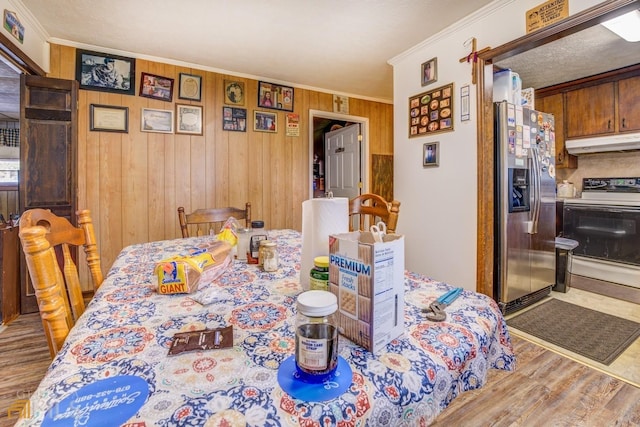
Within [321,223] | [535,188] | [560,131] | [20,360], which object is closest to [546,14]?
[535,188]

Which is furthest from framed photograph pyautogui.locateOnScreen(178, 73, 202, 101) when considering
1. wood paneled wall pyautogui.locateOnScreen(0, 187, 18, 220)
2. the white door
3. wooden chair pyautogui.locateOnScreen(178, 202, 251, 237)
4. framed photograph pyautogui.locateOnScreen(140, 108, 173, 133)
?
wood paneled wall pyautogui.locateOnScreen(0, 187, 18, 220)

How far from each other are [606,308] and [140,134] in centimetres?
458

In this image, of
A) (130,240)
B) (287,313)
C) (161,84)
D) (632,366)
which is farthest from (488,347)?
(161,84)

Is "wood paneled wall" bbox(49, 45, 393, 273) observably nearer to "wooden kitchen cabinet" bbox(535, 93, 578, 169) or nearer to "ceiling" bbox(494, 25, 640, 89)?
"ceiling" bbox(494, 25, 640, 89)

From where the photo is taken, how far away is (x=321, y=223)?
840 mm

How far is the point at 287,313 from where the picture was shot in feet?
2.50

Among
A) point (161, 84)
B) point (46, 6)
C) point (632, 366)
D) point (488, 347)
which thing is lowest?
point (632, 366)

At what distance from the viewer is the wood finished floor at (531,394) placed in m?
1.34

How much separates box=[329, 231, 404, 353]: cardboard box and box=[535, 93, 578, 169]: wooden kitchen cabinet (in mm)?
4398

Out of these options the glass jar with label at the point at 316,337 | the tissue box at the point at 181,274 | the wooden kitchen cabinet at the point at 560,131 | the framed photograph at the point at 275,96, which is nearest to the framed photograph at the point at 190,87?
the framed photograph at the point at 275,96

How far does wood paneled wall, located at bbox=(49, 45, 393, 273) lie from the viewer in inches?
106

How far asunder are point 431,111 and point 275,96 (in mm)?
1849

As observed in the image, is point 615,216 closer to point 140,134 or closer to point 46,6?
point 140,134

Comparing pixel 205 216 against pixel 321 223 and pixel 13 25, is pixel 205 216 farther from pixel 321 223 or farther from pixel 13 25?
pixel 13 25
